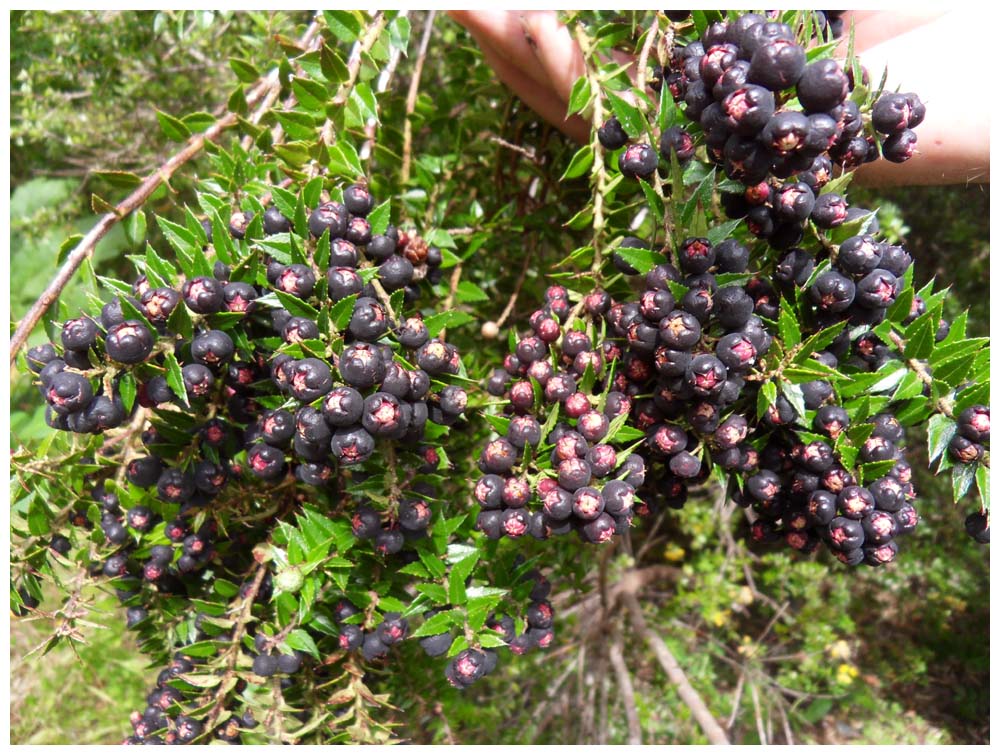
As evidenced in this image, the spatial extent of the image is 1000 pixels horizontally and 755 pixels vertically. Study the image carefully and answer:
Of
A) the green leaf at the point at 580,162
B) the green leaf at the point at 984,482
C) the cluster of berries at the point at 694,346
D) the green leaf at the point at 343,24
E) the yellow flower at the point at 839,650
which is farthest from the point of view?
the yellow flower at the point at 839,650

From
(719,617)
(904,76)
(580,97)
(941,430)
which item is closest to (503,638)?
(941,430)

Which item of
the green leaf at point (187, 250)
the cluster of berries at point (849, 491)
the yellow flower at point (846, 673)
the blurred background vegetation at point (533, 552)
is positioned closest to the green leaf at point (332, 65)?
the blurred background vegetation at point (533, 552)

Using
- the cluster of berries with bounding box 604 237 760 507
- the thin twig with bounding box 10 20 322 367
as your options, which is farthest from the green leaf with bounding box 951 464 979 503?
the thin twig with bounding box 10 20 322 367

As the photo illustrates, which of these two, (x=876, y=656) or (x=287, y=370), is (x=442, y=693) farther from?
(x=876, y=656)

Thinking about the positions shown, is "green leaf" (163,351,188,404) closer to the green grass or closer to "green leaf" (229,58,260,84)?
"green leaf" (229,58,260,84)

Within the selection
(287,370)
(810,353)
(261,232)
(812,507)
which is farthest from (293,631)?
(810,353)

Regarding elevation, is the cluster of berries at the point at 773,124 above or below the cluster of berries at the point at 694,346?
above

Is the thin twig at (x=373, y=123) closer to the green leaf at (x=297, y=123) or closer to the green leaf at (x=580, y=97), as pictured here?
the green leaf at (x=297, y=123)
